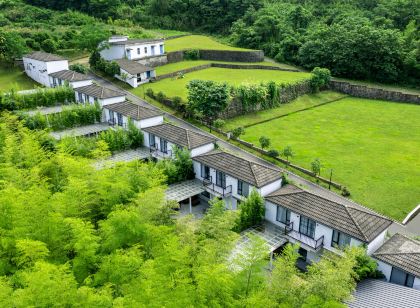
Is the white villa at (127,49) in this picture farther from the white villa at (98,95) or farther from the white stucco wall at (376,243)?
the white stucco wall at (376,243)

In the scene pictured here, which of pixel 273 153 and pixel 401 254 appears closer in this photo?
pixel 401 254

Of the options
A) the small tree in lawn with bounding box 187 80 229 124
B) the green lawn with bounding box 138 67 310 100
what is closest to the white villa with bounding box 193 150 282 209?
the small tree in lawn with bounding box 187 80 229 124

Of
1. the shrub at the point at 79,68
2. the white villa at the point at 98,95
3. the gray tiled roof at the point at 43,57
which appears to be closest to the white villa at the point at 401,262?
the white villa at the point at 98,95

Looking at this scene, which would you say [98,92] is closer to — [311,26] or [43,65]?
[43,65]

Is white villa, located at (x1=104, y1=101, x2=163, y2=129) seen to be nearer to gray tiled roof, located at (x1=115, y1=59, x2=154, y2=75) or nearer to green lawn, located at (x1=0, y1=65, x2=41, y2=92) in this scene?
gray tiled roof, located at (x1=115, y1=59, x2=154, y2=75)

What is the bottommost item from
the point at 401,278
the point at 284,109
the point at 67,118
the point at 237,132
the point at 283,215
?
the point at 401,278

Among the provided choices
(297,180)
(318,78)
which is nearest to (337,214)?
(297,180)
